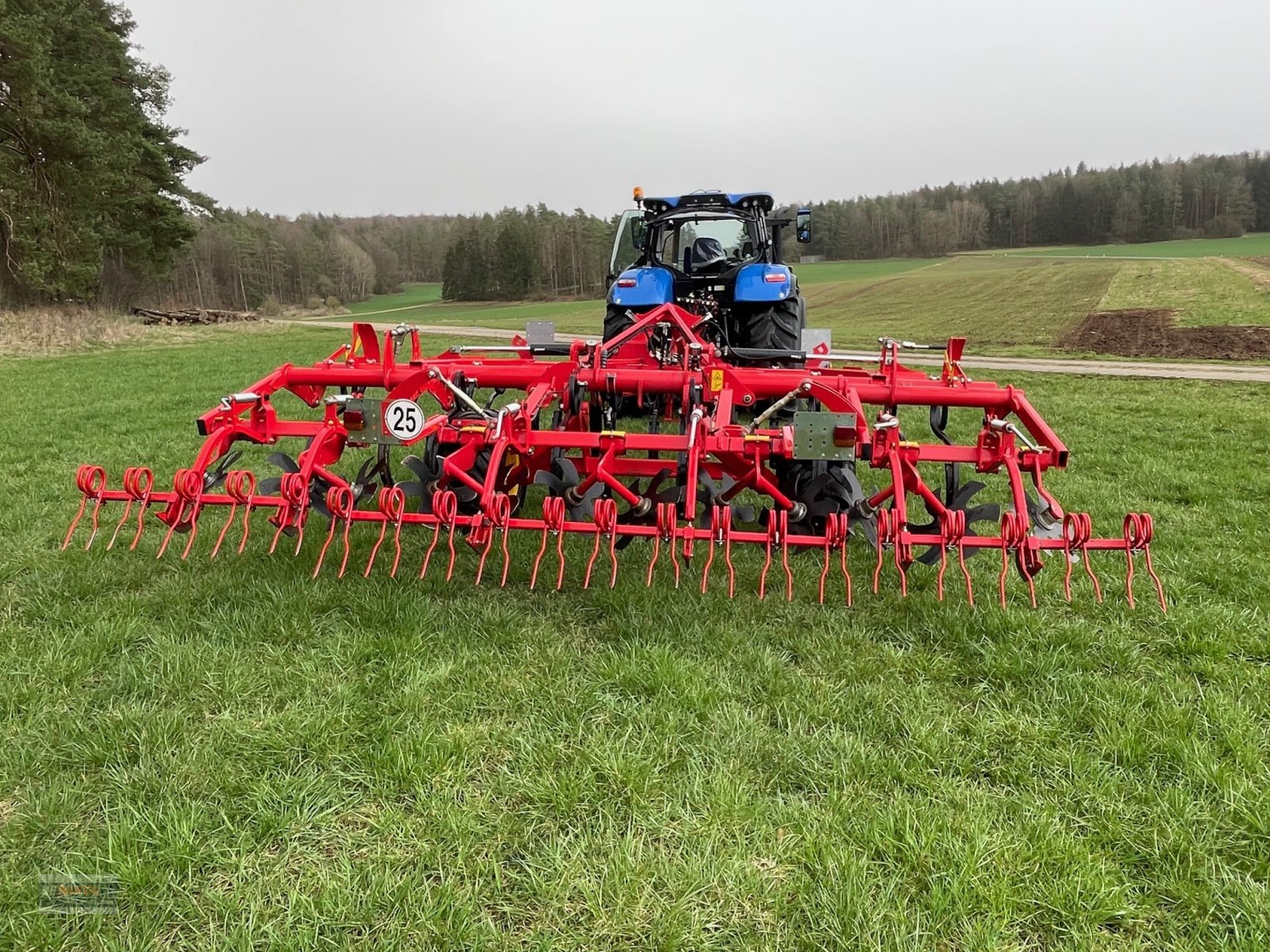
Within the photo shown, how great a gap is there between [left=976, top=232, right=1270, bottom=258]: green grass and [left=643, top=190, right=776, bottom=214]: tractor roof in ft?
165

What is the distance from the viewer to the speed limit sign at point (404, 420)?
3387 millimetres

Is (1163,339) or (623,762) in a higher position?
(1163,339)

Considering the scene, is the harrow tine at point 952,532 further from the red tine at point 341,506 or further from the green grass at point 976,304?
the green grass at point 976,304

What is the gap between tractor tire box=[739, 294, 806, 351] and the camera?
6270 millimetres

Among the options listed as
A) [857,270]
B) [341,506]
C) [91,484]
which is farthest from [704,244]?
[857,270]

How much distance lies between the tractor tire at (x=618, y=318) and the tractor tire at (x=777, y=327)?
3.46 ft

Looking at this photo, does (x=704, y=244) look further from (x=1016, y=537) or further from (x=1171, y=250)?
(x=1171, y=250)

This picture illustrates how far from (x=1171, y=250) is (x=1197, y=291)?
33500 mm

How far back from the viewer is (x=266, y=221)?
72375 mm

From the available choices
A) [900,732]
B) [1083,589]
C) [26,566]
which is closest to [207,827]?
[900,732]

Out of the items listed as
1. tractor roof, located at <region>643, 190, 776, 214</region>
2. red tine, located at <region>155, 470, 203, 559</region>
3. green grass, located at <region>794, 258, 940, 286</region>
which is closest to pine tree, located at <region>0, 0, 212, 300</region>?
tractor roof, located at <region>643, 190, 776, 214</region>

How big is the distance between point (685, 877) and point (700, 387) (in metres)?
2.64

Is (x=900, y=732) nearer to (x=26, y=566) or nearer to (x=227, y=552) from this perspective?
(x=227, y=552)

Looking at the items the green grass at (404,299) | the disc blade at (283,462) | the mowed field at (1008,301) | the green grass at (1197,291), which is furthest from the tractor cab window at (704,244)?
the green grass at (404,299)
